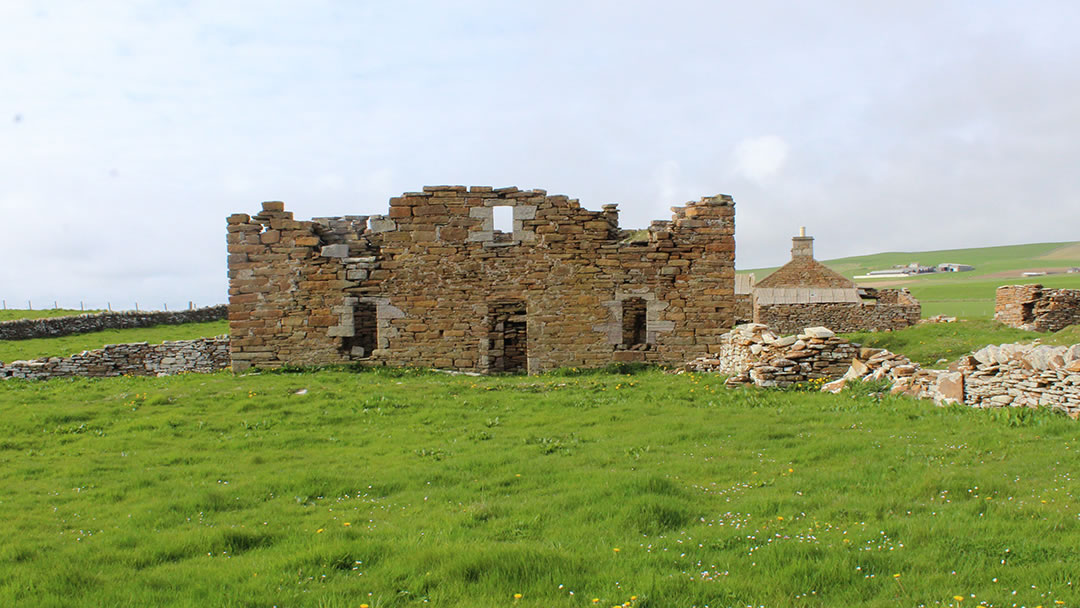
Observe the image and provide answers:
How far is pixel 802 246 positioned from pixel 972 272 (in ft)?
301

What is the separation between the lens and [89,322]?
32.3 metres

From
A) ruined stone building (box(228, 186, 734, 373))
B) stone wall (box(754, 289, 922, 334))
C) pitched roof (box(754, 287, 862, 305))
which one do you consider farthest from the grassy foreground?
pitched roof (box(754, 287, 862, 305))

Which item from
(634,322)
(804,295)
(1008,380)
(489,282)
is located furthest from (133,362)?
(804,295)

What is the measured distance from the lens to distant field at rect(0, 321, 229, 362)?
25.4 metres

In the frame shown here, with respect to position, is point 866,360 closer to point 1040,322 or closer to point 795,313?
point 1040,322

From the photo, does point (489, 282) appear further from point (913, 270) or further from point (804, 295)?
point (913, 270)

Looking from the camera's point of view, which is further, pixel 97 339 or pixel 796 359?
pixel 97 339

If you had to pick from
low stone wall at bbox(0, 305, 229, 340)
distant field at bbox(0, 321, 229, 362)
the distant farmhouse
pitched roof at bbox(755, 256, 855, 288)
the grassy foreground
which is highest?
the distant farmhouse

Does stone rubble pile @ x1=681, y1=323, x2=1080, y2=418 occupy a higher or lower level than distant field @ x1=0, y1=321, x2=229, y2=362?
lower

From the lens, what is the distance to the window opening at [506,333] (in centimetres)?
1884

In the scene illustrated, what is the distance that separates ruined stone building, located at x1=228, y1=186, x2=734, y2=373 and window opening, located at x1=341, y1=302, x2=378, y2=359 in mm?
91

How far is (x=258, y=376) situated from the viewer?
1802 centimetres

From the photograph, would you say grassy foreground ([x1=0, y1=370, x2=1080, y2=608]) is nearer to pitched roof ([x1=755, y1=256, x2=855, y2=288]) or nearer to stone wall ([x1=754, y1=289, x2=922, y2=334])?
stone wall ([x1=754, y1=289, x2=922, y2=334])

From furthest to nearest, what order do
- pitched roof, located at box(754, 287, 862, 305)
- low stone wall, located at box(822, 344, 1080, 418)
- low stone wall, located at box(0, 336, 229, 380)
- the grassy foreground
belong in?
pitched roof, located at box(754, 287, 862, 305)
low stone wall, located at box(0, 336, 229, 380)
low stone wall, located at box(822, 344, 1080, 418)
the grassy foreground
